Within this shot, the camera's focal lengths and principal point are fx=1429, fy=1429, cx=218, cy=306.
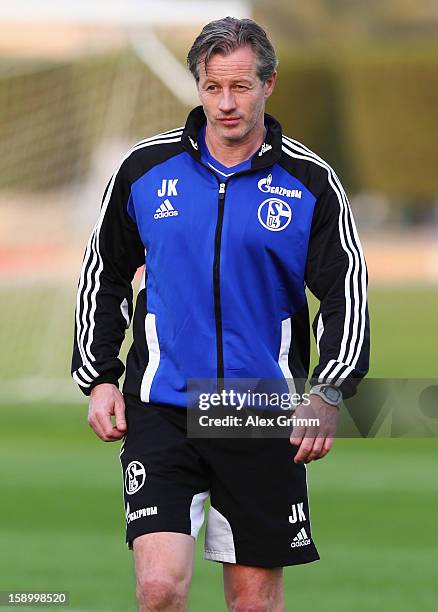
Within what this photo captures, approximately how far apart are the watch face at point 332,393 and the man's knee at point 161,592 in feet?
2.31

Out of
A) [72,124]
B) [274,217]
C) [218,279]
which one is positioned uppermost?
[72,124]

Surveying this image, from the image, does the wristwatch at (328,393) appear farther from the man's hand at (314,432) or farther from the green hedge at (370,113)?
the green hedge at (370,113)

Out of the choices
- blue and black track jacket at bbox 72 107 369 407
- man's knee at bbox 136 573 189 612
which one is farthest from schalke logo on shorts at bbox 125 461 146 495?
man's knee at bbox 136 573 189 612

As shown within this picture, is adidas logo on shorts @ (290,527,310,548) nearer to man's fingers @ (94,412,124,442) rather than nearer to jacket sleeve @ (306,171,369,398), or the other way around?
jacket sleeve @ (306,171,369,398)

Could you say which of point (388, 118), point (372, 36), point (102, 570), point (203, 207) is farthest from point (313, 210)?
point (372, 36)

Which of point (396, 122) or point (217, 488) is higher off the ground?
point (396, 122)

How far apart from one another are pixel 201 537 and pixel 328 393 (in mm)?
3254

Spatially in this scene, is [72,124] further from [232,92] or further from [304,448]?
[304,448]

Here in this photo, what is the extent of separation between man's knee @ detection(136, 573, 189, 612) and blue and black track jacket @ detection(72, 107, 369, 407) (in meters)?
0.56

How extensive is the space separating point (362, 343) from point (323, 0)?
49.8 metres

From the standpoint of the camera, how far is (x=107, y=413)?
4.52 m

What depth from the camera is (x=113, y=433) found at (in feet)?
14.9

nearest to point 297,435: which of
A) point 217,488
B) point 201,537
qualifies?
point 217,488

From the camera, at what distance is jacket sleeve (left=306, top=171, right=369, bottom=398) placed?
443cm
